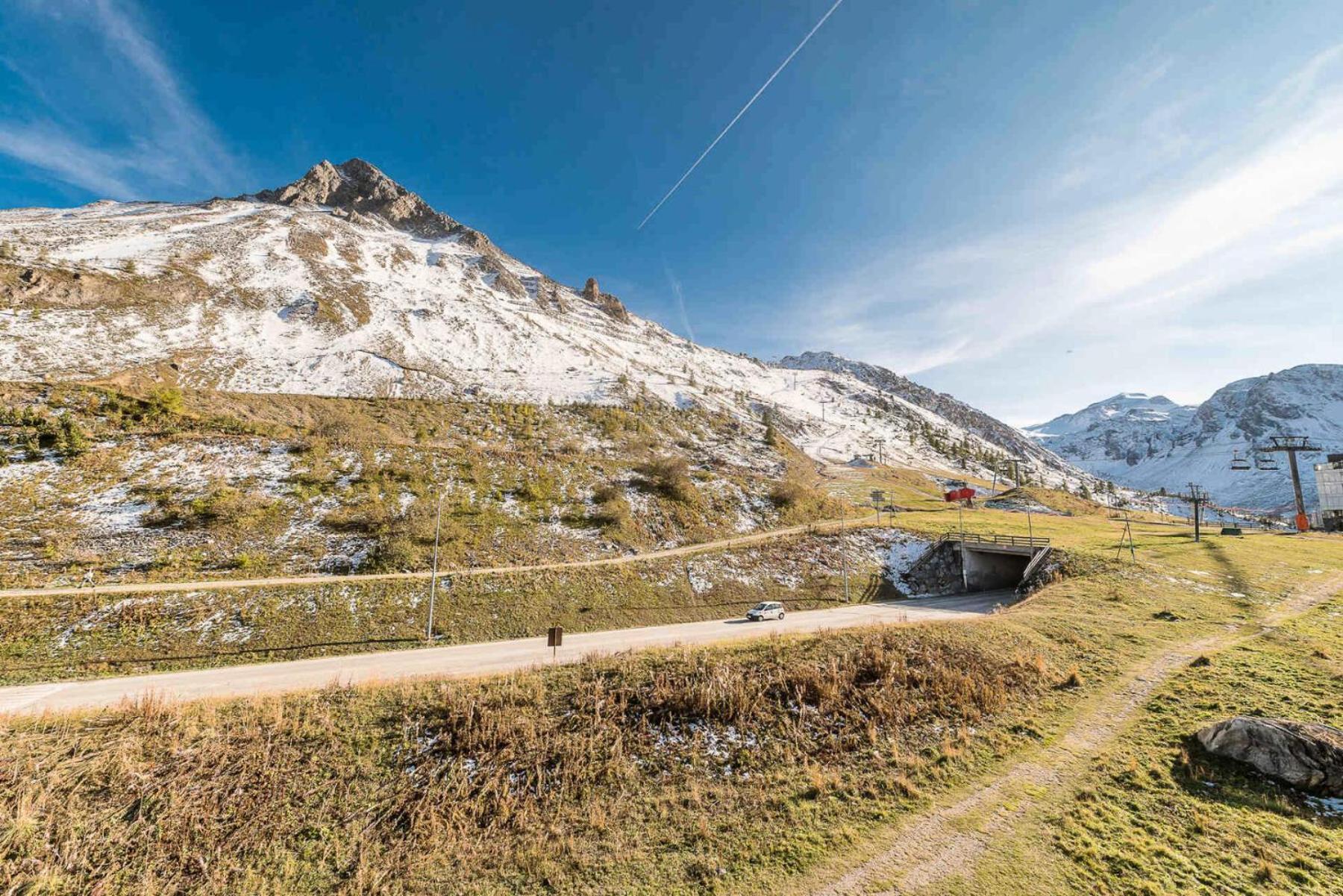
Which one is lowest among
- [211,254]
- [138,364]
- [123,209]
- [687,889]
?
[687,889]

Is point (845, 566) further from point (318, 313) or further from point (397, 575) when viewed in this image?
point (318, 313)

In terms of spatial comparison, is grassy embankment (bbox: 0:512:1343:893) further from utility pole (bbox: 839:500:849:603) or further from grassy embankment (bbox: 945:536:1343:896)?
utility pole (bbox: 839:500:849:603)

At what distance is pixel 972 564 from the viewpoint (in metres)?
49.1

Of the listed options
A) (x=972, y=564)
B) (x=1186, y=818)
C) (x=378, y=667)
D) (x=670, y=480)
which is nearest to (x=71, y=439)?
(x=378, y=667)

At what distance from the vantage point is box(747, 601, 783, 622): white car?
35.3 metres

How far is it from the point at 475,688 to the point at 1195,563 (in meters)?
58.5

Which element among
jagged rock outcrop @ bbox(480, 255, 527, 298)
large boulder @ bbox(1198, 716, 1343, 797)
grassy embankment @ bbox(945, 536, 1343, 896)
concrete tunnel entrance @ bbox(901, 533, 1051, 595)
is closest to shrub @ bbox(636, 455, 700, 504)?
concrete tunnel entrance @ bbox(901, 533, 1051, 595)

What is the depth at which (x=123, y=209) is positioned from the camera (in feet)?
432

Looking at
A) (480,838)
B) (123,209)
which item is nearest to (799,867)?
(480,838)

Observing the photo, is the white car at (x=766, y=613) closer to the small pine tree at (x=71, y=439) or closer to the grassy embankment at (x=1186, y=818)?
the grassy embankment at (x=1186, y=818)

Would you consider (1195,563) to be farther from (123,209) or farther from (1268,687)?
(123,209)

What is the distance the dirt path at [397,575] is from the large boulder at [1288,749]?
33.4 meters

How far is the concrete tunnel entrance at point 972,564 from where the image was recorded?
46.9 metres

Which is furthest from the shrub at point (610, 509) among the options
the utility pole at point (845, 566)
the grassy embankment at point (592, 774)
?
the grassy embankment at point (592, 774)
